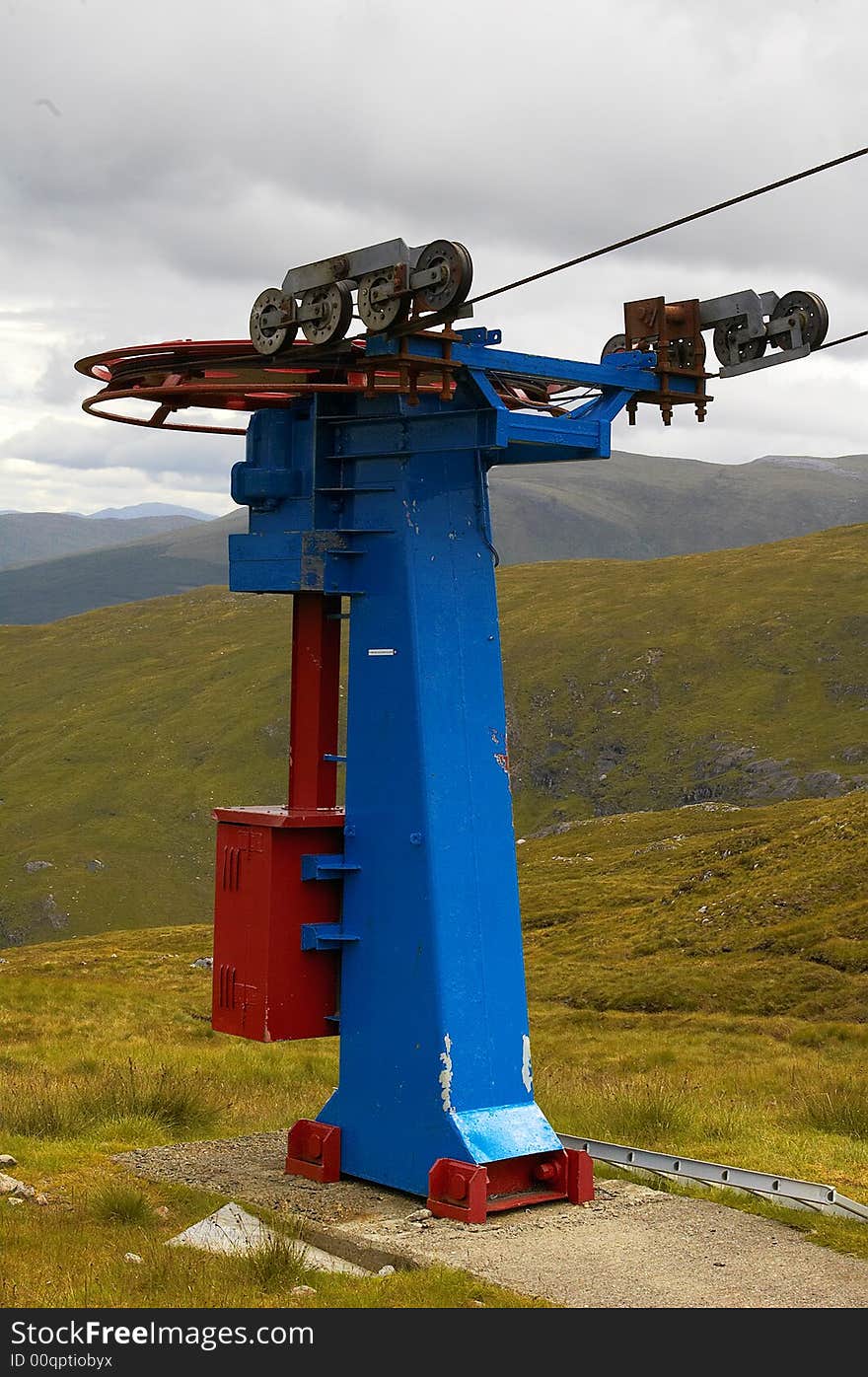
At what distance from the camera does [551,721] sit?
369 feet

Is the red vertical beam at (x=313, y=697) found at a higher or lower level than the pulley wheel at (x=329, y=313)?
lower

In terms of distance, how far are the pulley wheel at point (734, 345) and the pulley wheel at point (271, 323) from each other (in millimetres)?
3004

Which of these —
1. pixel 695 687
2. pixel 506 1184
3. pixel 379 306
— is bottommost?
pixel 506 1184

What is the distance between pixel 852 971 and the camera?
93.8ft

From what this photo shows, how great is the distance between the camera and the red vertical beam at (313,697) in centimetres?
1030

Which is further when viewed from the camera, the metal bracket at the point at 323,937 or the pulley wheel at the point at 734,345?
the pulley wheel at the point at 734,345

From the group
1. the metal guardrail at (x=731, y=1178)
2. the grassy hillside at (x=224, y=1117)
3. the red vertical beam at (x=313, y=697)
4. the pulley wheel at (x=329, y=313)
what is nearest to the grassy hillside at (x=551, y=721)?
the grassy hillside at (x=224, y=1117)

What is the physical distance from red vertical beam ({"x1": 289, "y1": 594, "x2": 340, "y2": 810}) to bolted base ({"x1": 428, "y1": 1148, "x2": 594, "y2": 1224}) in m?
2.59

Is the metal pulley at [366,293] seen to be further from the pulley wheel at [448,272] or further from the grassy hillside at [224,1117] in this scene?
the grassy hillside at [224,1117]

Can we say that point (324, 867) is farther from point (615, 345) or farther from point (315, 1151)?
point (615, 345)

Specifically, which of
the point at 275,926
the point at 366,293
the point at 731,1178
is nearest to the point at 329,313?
the point at 366,293

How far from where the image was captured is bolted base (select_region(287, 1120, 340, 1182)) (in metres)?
9.99

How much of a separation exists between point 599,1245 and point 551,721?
104062 mm
